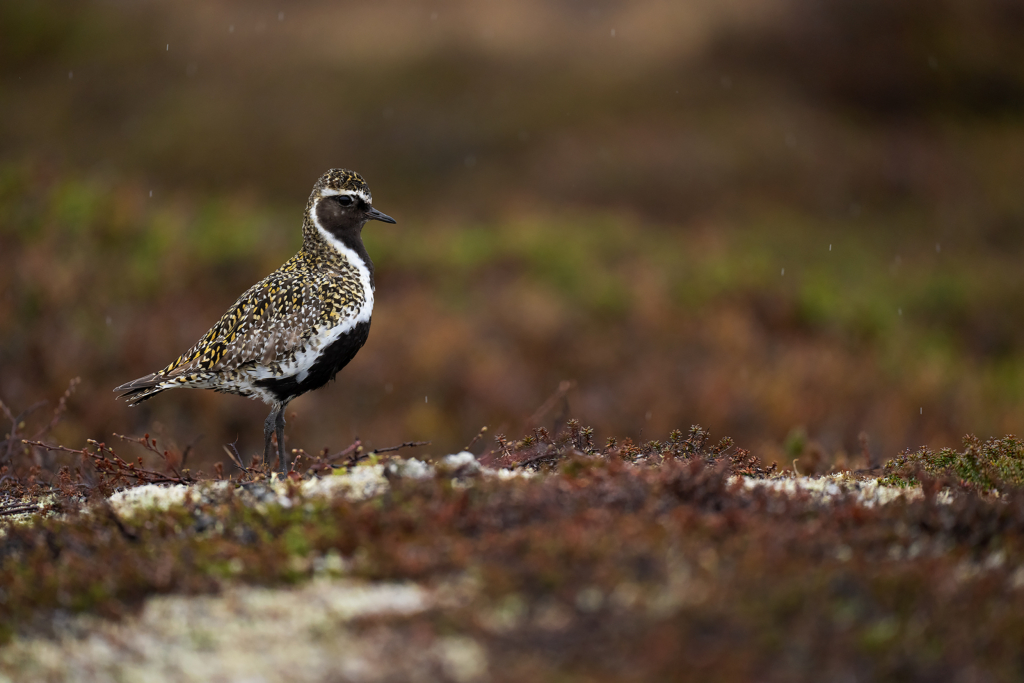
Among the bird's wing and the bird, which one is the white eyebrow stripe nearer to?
the bird

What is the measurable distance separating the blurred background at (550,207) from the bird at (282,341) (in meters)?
3.93

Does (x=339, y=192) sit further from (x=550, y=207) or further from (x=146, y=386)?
(x=550, y=207)

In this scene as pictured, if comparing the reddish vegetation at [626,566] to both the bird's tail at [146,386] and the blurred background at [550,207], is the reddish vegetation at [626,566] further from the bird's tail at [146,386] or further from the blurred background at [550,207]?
the blurred background at [550,207]

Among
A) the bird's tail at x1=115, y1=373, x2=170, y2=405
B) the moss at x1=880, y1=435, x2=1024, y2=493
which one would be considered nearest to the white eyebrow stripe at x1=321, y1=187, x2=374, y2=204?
the bird's tail at x1=115, y1=373, x2=170, y2=405

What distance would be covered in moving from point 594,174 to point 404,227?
311 inches

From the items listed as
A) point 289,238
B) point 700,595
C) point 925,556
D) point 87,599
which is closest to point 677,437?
point 925,556

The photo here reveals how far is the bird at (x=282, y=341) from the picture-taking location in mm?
5938

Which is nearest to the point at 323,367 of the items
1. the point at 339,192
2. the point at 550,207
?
the point at 339,192

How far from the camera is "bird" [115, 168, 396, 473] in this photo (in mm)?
5938

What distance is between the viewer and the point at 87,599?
3.78 metres

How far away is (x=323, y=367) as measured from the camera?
6043mm

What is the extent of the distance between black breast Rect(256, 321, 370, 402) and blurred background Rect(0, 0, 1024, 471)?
3851 mm

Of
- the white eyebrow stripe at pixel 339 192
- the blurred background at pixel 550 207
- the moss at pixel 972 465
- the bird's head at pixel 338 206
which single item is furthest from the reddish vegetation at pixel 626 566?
the blurred background at pixel 550 207

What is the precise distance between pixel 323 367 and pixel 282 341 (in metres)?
0.31
